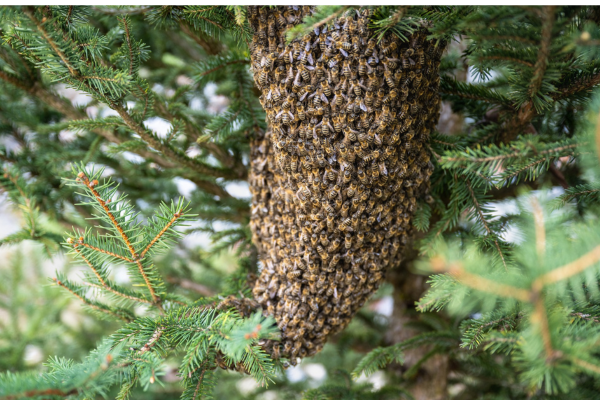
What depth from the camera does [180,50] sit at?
2.55 m

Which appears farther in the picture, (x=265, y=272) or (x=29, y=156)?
(x=29, y=156)

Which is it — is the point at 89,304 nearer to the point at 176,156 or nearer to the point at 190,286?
the point at 176,156

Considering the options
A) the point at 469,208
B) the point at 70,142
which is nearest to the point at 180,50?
the point at 70,142

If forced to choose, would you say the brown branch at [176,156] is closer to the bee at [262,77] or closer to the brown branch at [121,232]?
the brown branch at [121,232]

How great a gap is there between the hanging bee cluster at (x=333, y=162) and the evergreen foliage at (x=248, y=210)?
84 mm

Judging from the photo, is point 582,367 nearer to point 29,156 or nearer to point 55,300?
point 29,156

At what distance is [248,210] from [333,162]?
95cm

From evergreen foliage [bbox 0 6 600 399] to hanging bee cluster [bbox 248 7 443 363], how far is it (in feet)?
0.28

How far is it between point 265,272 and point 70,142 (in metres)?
1.42

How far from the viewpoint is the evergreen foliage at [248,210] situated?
70cm

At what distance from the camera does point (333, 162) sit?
1.05 m

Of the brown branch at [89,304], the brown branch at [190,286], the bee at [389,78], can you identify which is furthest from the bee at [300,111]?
the brown branch at [190,286]

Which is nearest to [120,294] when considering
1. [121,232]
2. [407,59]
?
[121,232]

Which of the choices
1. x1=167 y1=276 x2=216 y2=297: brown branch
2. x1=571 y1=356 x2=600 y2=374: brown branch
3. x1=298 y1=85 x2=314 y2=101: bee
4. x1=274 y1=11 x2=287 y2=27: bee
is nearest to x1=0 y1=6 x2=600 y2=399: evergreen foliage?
x1=571 y1=356 x2=600 y2=374: brown branch
